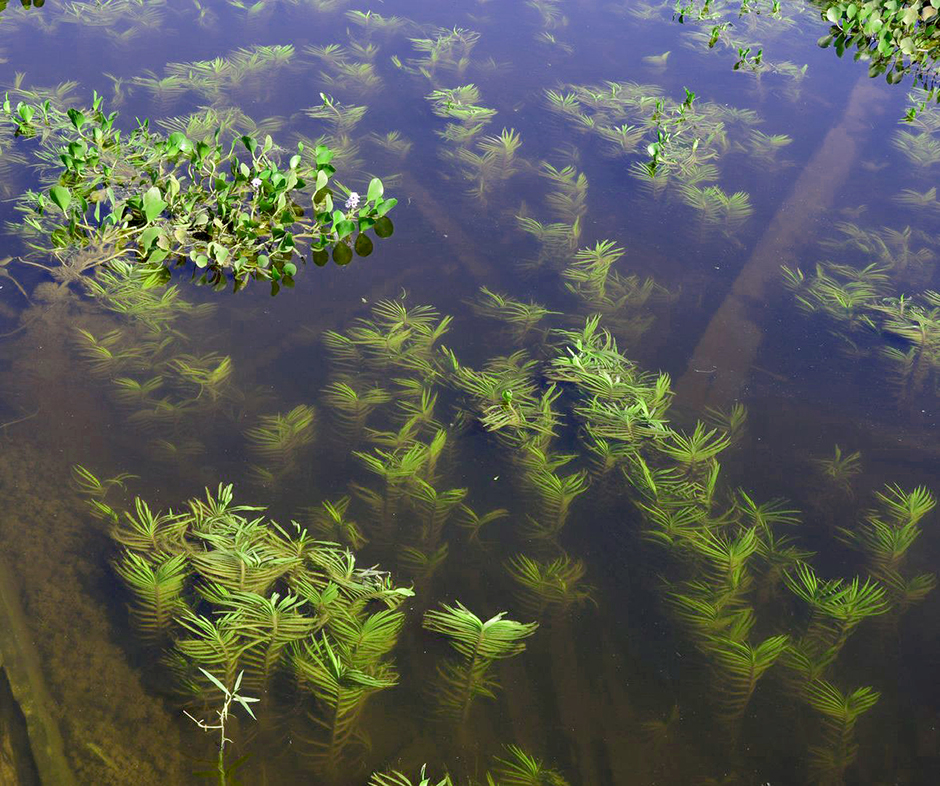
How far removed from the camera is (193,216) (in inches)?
139

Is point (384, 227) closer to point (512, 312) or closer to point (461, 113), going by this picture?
point (512, 312)

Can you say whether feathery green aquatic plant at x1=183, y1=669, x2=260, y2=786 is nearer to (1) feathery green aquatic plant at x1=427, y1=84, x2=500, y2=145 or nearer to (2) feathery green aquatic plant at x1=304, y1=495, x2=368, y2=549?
(2) feathery green aquatic plant at x1=304, y1=495, x2=368, y2=549

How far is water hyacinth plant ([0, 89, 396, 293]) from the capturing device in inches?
136

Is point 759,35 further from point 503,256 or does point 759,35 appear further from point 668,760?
point 668,760

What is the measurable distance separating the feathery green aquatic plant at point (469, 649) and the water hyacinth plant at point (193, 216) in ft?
6.10

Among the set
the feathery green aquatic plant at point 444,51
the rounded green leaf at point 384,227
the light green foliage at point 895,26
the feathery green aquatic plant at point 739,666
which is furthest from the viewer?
the feathery green aquatic plant at point 444,51

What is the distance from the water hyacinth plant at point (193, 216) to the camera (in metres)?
3.46

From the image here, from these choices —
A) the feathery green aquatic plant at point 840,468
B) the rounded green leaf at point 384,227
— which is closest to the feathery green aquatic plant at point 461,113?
the rounded green leaf at point 384,227

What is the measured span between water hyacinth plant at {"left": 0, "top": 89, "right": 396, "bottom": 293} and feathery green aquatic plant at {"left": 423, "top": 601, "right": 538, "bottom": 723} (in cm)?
186

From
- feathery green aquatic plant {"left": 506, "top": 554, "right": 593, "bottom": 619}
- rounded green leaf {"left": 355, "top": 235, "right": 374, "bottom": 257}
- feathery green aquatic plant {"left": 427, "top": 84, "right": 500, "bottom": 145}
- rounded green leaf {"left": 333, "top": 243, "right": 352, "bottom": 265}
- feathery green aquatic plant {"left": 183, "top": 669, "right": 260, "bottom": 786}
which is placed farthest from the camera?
feathery green aquatic plant {"left": 427, "top": 84, "right": 500, "bottom": 145}

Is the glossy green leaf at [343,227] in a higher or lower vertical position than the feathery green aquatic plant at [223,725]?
higher

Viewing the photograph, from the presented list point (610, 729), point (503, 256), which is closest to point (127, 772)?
point (610, 729)

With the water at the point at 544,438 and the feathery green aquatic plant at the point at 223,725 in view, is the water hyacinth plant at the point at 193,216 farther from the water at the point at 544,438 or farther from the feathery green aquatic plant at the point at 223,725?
the feathery green aquatic plant at the point at 223,725

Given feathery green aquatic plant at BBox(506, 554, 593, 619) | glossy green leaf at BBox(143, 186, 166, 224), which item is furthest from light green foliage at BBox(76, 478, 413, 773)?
glossy green leaf at BBox(143, 186, 166, 224)
